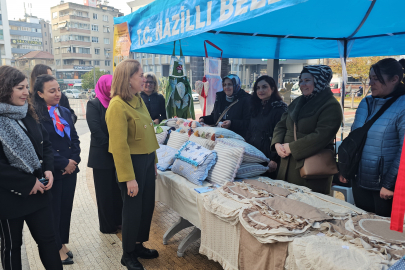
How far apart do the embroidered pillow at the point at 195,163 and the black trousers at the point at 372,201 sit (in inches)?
50.6

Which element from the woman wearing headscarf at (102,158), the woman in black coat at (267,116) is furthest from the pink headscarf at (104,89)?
the woman in black coat at (267,116)

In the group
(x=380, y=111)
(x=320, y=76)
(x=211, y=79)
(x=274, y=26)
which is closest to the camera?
(x=380, y=111)

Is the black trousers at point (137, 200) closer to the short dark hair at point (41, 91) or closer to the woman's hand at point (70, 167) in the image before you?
the woman's hand at point (70, 167)

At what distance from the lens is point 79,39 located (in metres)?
63.2

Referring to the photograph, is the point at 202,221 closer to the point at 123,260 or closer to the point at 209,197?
the point at 209,197

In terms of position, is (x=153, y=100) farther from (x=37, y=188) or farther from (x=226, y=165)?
(x=37, y=188)

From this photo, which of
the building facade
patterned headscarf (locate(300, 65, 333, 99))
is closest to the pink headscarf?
patterned headscarf (locate(300, 65, 333, 99))

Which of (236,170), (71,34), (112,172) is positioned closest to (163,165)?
(112,172)

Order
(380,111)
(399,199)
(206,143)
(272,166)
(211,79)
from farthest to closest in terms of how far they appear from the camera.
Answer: (211,79) → (206,143) → (272,166) → (380,111) → (399,199)

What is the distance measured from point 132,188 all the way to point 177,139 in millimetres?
1372

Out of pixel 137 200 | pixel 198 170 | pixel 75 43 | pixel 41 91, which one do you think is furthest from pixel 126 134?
pixel 75 43

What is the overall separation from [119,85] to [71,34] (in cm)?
6942

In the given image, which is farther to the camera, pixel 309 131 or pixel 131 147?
pixel 309 131

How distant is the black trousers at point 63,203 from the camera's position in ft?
8.59
